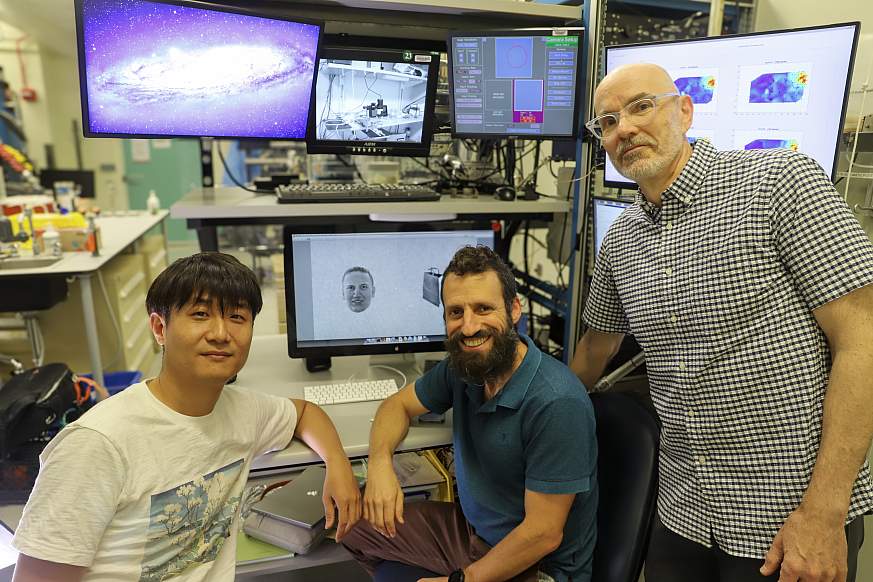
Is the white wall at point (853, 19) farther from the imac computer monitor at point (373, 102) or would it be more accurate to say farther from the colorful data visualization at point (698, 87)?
the imac computer monitor at point (373, 102)

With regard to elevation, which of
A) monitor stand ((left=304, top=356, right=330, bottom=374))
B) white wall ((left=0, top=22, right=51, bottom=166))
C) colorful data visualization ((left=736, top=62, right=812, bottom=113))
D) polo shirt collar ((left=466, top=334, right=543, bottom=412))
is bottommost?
monitor stand ((left=304, top=356, right=330, bottom=374))

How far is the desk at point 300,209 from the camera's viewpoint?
5.30 feet

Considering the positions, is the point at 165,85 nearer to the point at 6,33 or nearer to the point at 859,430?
the point at 859,430

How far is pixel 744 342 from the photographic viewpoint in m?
1.13

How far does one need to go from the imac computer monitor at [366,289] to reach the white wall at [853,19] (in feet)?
3.48

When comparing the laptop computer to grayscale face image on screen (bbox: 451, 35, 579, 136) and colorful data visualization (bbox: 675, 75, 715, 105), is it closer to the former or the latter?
grayscale face image on screen (bbox: 451, 35, 579, 136)

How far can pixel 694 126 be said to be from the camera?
166 centimetres

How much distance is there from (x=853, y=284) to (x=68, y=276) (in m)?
3.15

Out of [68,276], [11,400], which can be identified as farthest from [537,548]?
[68,276]

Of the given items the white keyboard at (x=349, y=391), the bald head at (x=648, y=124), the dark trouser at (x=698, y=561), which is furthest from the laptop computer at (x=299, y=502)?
the bald head at (x=648, y=124)

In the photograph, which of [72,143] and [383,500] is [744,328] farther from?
[72,143]

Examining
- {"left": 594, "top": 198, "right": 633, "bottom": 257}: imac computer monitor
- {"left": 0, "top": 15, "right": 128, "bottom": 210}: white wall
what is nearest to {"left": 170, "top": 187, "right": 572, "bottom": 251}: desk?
{"left": 594, "top": 198, "right": 633, "bottom": 257}: imac computer monitor

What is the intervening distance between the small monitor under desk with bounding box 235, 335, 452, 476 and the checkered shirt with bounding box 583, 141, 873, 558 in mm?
565

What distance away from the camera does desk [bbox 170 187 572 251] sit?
1616mm
